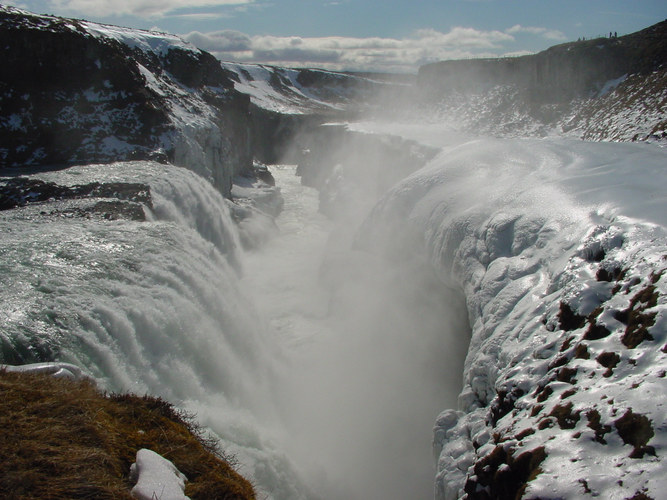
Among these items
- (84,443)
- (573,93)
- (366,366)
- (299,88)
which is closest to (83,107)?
(366,366)

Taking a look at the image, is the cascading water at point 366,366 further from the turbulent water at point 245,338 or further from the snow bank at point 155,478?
the snow bank at point 155,478

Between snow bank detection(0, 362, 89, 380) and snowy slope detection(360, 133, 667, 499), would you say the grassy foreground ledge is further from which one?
snowy slope detection(360, 133, 667, 499)

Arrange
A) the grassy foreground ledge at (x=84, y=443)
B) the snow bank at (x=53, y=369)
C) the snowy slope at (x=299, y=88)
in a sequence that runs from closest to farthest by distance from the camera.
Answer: the grassy foreground ledge at (x=84, y=443) → the snow bank at (x=53, y=369) → the snowy slope at (x=299, y=88)

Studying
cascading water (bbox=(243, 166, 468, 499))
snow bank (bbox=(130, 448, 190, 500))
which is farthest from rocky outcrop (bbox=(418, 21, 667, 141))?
snow bank (bbox=(130, 448, 190, 500))

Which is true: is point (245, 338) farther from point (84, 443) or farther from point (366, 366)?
point (84, 443)

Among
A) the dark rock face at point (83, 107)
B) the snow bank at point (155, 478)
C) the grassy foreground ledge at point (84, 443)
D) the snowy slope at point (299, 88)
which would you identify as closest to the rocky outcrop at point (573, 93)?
the grassy foreground ledge at point (84, 443)

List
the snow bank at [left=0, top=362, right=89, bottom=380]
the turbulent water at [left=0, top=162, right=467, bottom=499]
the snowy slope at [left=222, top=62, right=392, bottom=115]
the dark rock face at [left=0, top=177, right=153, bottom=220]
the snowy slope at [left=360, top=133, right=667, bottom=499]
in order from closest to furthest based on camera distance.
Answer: the snowy slope at [left=360, top=133, right=667, bottom=499] < the snow bank at [left=0, top=362, right=89, bottom=380] < the turbulent water at [left=0, top=162, right=467, bottom=499] < the dark rock face at [left=0, top=177, right=153, bottom=220] < the snowy slope at [left=222, top=62, right=392, bottom=115]
